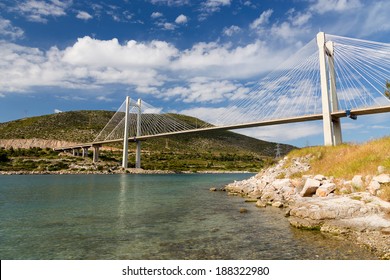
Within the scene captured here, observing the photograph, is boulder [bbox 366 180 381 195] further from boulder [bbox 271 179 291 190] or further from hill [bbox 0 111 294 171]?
hill [bbox 0 111 294 171]

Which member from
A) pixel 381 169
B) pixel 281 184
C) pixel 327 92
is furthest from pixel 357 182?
pixel 327 92

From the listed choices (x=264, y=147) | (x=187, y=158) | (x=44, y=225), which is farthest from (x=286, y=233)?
(x=264, y=147)

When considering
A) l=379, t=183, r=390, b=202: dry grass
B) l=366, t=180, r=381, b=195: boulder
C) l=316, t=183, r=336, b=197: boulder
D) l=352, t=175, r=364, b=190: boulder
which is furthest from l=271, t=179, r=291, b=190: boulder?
l=379, t=183, r=390, b=202: dry grass

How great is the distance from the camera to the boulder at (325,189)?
13297mm

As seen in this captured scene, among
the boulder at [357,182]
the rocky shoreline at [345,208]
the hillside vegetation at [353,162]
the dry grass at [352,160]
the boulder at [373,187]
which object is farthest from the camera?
the dry grass at [352,160]

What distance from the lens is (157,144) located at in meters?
105

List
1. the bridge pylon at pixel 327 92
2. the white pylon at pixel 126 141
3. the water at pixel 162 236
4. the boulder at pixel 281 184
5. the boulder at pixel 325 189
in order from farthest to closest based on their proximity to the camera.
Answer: the white pylon at pixel 126 141
the bridge pylon at pixel 327 92
the boulder at pixel 281 184
the boulder at pixel 325 189
the water at pixel 162 236

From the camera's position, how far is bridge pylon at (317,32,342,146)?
1144 inches

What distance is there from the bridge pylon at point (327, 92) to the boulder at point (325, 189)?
1586 cm

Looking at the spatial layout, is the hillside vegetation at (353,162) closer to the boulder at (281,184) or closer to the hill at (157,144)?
the boulder at (281,184)

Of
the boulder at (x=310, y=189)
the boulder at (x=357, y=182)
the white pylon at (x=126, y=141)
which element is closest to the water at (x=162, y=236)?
the boulder at (x=310, y=189)
